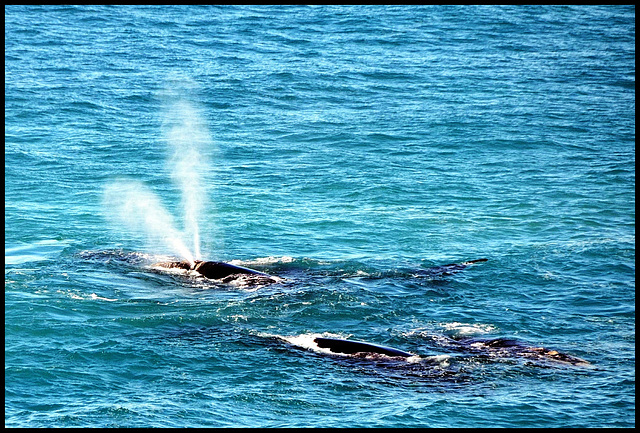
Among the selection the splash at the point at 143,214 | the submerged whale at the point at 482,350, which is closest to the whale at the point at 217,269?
the splash at the point at 143,214

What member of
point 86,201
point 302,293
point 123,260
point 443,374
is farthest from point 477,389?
Result: point 86,201

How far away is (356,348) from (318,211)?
45.8 feet

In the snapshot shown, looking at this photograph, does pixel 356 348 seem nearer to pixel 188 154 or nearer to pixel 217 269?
pixel 217 269

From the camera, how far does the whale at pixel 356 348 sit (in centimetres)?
1841

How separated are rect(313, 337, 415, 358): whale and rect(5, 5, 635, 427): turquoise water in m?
0.34

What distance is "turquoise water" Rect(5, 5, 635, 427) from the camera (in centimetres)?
1725

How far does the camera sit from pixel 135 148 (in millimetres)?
40062

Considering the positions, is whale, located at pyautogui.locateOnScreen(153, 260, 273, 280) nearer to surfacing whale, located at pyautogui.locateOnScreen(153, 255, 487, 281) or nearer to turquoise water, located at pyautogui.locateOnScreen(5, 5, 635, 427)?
surfacing whale, located at pyautogui.locateOnScreen(153, 255, 487, 281)

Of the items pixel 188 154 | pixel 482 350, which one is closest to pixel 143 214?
pixel 188 154

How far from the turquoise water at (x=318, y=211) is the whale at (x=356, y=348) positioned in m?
0.34

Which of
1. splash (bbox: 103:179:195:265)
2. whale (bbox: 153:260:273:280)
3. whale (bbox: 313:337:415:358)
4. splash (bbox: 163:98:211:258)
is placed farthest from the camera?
splash (bbox: 163:98:211:258)

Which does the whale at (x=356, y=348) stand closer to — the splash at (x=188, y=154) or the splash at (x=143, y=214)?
the splash at (x=143, y=214)

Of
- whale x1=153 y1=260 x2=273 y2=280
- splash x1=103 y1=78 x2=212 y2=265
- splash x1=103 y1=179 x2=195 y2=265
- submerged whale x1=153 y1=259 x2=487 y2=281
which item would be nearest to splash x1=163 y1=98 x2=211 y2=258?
splash x1=103 y1=78 x2=212 y2=265

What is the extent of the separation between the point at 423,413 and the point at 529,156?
2578cm
